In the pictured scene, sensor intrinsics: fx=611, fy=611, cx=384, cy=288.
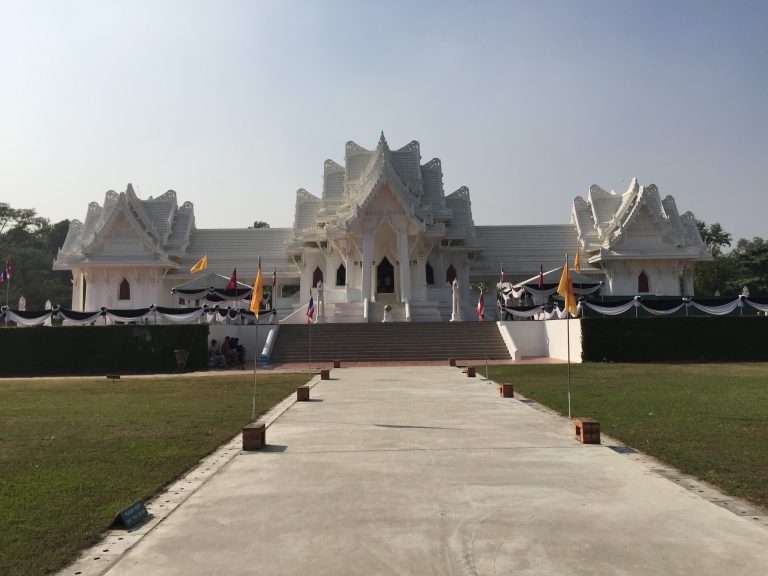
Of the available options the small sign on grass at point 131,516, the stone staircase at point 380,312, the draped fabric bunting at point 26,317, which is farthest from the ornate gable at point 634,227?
the small sign on grass at point 131,516

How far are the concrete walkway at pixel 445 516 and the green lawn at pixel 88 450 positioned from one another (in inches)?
26.4

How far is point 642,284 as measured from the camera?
4175cm

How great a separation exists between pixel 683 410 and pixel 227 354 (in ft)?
62.1

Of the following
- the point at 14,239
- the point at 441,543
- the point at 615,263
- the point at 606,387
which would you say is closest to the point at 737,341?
the point at 606,387

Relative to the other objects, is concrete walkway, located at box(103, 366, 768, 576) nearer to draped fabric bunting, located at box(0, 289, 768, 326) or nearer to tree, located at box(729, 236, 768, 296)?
draped fabric bunting, located at box(0, 289, 768, 326)

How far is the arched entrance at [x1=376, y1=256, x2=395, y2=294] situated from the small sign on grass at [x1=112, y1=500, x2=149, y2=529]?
34396mm

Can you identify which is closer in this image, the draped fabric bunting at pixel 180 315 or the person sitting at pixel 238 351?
the person sitting at pixel 238 351

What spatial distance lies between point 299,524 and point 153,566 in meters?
1.25

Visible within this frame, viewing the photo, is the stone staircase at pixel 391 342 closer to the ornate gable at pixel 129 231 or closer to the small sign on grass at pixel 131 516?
the ornate gable at pixel 129 231

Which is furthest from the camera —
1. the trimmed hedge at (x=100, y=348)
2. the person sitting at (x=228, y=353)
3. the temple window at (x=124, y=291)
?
the temple window at (x=124, y=291)

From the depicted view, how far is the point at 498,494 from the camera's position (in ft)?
19.8

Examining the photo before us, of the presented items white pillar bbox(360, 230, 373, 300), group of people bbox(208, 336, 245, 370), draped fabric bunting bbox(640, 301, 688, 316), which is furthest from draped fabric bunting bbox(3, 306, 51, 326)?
draped fabric bunting bbox(640, 301, 688, 316)

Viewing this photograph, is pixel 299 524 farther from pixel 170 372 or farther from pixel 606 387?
pixel 170 372

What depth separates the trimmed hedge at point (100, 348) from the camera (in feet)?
80.9
